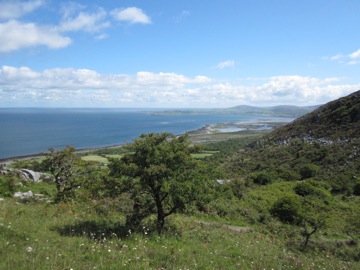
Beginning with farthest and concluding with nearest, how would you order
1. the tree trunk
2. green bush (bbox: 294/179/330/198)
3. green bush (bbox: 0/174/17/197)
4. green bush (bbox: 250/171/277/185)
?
green bush (bbox: 250/171/277/185), green bush (bbox: 294/179/330/198), green bush (bbox: 0/174/17/197), the tree trunk

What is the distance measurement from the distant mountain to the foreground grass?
39210 millimetres

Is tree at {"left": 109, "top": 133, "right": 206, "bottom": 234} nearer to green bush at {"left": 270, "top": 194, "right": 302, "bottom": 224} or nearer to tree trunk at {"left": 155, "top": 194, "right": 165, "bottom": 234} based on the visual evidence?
tree trunk at {"left": 155, "top": 194, "right": 165, "bottom": 234}

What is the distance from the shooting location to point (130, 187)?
1142 cm

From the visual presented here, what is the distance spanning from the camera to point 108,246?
8406 millimetres

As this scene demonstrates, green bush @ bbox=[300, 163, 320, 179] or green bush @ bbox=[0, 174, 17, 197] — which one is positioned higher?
green bush @ bbox=[0, 174, 17, 197]

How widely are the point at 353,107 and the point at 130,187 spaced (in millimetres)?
53543

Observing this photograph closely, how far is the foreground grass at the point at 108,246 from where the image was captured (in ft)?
23.1

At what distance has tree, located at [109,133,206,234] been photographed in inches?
431

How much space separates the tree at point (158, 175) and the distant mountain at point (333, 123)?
40992 millimetres

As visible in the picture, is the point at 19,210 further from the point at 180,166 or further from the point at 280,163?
the point at 280,163

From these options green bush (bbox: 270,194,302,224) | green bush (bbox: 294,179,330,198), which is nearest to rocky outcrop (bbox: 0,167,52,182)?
green bush (bbox: 270,194,302,224)

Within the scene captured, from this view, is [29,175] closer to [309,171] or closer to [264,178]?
[264,178]

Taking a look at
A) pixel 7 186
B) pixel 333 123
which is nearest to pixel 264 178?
pixel 333 123

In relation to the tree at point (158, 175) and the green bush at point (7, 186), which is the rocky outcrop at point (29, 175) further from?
the tree at point (158, 175)
